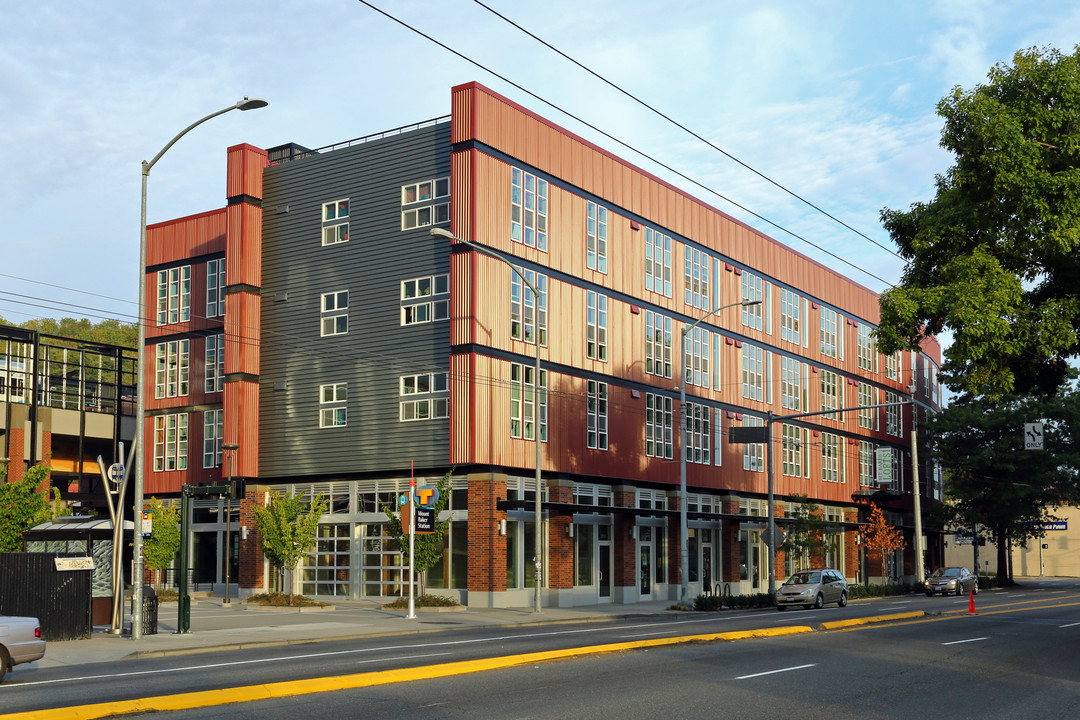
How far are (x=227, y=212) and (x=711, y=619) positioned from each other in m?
28.1

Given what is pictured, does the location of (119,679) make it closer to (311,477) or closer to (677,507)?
(311,477)

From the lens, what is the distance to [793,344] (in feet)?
215

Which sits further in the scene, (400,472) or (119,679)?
(400,472)

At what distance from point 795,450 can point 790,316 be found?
7.92 metres

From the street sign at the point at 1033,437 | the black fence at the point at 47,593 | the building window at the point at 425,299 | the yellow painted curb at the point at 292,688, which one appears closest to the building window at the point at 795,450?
the street sign at the point at 1033,437

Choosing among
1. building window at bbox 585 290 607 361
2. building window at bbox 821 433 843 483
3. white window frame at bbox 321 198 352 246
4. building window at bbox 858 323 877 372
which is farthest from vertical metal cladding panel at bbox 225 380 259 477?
building window at bbox 858 323 877 372

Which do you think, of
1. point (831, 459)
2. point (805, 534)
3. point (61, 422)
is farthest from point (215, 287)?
point (831, 459)

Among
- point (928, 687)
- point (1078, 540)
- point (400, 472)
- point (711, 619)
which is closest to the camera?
point (928, 687)

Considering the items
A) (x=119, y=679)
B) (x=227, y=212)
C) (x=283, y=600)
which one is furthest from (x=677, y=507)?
(x=119, y=679)

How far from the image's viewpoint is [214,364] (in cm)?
5100

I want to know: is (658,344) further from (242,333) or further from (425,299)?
(242,333)

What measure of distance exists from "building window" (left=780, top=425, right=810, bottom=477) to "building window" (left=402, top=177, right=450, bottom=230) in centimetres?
2863

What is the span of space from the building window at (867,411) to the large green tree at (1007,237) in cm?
4933

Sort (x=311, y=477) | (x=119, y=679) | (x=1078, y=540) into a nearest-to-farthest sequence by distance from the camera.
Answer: (x=119, y=679), (x=311, y=477), (x=1078, y=540)
